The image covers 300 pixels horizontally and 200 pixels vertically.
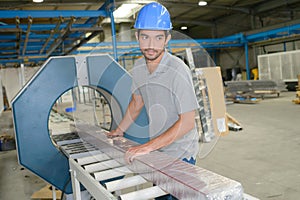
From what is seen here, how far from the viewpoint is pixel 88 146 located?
158 centimetres

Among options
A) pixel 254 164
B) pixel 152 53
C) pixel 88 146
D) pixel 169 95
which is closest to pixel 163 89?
pixel 169 95

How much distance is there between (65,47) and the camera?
6.57 meters

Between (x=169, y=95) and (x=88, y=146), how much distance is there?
0.60m

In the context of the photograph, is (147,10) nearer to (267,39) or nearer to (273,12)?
(267,39)

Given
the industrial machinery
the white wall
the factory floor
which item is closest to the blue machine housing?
the industrial machinery

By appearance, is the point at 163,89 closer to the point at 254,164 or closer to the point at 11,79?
the point at 254,164

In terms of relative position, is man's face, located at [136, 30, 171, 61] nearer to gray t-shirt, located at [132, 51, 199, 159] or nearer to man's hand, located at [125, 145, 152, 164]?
gray t-shirt, located at [132, 51, 199, 159]

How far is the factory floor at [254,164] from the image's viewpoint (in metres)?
2.49

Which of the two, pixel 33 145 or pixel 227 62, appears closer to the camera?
pixel 33 145

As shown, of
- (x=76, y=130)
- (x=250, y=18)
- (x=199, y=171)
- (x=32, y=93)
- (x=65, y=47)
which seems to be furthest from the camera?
(x=250, y=18)

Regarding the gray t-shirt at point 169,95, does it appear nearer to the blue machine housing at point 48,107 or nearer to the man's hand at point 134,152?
the man's hand at point 134,152

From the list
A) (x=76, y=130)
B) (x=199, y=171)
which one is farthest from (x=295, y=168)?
(x=199, y=171)

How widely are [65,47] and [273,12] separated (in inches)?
366

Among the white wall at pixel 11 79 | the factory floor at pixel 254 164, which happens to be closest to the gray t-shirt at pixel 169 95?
the factory floor at pixel 254 164
